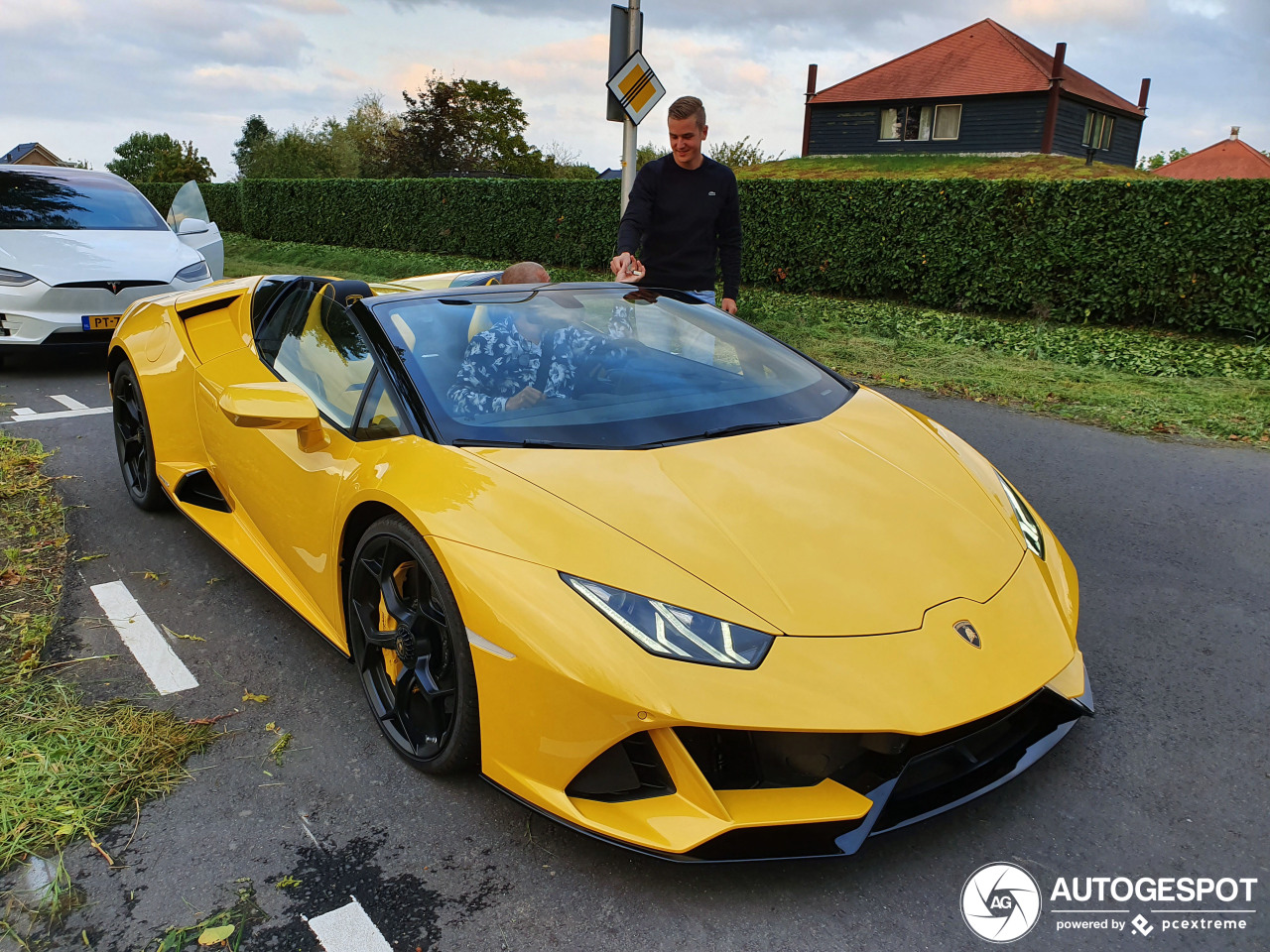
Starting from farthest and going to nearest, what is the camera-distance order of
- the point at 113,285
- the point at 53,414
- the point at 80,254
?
the point at 80,254 → the point at 113,285 → the point at 53,414

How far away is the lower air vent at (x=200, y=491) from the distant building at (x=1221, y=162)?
38974mm

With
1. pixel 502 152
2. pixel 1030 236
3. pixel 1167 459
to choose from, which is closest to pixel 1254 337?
pixel 1030 236

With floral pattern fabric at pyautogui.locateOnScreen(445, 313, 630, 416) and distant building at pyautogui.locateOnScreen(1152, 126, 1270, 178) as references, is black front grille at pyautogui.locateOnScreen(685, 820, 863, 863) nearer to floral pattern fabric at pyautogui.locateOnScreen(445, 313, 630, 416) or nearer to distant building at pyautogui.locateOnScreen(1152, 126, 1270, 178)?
floral pattern fabric at pyautogui.locateOnScreen(445, 313, 630, 416)

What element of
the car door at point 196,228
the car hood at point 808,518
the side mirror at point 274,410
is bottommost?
the car hood at point 808,518

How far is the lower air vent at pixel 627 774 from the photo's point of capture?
1.76 m

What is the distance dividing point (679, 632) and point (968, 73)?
34.3 meters

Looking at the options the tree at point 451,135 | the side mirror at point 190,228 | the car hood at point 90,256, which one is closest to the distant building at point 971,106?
the tree at point 451,135

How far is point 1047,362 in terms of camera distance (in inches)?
316

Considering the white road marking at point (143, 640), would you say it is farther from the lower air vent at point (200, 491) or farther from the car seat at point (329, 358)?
the car seat at point (329, 358)

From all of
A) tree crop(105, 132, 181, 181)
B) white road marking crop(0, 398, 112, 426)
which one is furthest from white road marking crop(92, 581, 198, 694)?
tree crop(105, 132, 181, 181)

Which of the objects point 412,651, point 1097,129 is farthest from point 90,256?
point 1097,129

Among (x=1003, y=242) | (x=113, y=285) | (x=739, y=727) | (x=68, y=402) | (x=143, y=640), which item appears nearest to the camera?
(x=739, y=727)

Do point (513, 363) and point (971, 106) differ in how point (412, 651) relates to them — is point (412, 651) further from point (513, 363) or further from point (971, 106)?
point (971, 106)

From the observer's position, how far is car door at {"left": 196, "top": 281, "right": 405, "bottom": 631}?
8.36 feet
